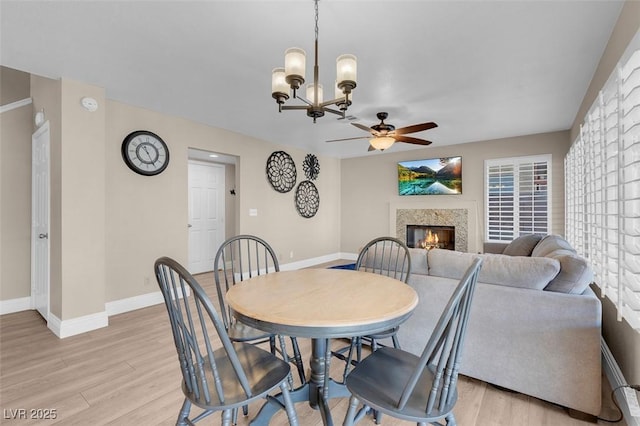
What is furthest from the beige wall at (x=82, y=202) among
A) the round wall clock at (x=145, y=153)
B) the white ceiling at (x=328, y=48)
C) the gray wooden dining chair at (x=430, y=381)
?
the gray wooden dining chair at (x=430, y=381)

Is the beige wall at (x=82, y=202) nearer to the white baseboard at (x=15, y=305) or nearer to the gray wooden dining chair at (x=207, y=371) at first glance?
the white baseboard at (x=15, y=305)

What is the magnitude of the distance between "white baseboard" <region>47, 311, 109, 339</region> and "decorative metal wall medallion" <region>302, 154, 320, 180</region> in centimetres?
414

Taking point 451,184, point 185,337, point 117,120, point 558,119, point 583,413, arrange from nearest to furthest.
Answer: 1. point 185,337
2. point 583,413
3. point 117,120
4. point 558,119
5. point 451,184

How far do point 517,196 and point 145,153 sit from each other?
567 centimetres

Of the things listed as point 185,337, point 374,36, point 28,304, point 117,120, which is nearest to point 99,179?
point 117,120

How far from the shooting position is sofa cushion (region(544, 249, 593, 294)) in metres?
1.77

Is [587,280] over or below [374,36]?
below

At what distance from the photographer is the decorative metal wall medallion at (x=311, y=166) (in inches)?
244

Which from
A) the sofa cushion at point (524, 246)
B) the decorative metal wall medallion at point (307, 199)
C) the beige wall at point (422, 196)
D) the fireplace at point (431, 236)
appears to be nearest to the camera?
the sofa cushion at point (524, 246)

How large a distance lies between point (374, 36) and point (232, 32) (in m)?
1.02

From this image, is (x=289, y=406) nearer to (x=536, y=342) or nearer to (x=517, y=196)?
(x=536, y=342)

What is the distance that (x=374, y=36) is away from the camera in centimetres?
218

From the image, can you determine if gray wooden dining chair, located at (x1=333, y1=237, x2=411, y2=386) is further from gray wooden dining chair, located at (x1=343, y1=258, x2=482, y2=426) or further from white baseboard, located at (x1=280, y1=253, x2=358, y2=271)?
white baseboard, located at (x1=280, y1=253, x2=358, y2=271)

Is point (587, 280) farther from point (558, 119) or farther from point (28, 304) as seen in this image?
point (28, 304)
